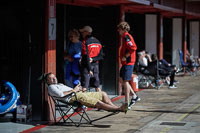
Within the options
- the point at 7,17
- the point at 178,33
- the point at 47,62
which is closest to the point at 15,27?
the point at 7,17

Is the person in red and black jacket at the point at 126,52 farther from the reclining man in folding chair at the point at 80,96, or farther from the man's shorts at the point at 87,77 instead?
the reclining man in folding chair at the point at 80,96

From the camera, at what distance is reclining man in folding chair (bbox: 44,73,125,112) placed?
810cm

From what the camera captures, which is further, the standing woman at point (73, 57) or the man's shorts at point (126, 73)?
the standing woman at point (73, 57)

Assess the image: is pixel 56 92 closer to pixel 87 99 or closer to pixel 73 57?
pixel 87 99

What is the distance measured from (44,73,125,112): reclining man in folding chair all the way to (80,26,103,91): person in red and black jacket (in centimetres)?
129

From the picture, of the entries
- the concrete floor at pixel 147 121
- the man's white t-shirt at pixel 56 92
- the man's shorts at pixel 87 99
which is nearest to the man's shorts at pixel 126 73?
the concrete floor at pixel 147 121

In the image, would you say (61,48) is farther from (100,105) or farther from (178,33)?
(178,33)

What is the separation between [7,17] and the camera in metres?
11.3

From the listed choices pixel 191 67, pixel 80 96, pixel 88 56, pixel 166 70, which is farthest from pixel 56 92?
pixel 191 67

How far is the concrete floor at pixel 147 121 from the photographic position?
7.90 m

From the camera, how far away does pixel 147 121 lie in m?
8.70

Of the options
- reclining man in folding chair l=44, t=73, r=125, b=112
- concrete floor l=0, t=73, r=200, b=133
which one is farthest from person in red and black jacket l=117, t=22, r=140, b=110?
reclining man in folding chair l=44, t=73, r=125, b=112

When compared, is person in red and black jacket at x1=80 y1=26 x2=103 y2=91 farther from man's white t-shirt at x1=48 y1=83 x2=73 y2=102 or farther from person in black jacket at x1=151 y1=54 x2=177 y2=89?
person in black jacket at x1=151 y1=54 x2=177 y2=89

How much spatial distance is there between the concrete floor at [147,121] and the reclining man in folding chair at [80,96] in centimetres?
36
